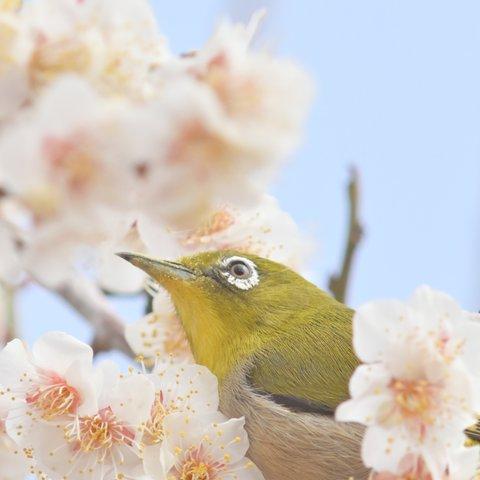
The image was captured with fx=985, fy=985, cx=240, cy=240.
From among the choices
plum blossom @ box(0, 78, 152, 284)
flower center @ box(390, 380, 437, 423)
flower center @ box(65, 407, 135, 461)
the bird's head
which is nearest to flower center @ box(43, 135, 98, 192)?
plum blossom @ box(0, 78, 152, 284)

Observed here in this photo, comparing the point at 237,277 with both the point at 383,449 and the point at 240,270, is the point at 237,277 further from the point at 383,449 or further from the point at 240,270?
the point at 383,449

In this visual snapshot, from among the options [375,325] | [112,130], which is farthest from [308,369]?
[112,130]

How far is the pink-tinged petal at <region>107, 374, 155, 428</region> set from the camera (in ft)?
8.01

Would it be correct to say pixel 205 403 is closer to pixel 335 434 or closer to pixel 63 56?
pixel 335 434

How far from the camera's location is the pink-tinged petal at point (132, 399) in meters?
2.44

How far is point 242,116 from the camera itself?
56.7 inches

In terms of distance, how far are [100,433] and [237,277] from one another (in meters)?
1.03

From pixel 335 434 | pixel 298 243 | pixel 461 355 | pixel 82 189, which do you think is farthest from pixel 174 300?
pixel 82 189

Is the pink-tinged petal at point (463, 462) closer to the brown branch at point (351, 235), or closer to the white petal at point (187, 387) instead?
the white petal at point (187, 387)

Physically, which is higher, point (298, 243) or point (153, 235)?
point (298, 243)

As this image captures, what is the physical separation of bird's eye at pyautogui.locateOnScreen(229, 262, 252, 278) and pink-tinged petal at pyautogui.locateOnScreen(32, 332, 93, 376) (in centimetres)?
100

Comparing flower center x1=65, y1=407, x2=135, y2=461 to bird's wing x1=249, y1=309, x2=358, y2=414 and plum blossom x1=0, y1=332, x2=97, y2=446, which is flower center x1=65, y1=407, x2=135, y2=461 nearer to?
plum blossom x1=0, y1=332, x2=97, y2=446

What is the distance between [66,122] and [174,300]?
193 cm

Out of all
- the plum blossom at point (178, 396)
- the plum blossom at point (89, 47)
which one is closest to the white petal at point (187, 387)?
the plum blossom at point (178, 396)
